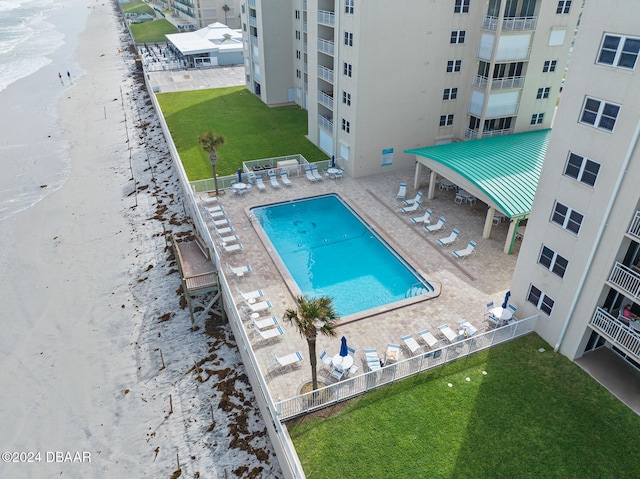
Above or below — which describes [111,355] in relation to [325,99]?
below

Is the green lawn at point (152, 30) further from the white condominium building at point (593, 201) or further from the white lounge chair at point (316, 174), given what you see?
the white condominium building at point (593, 201)

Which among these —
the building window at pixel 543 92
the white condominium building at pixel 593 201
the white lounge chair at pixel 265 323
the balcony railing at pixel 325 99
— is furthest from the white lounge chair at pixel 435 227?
the balcony railing at pixel 325 99

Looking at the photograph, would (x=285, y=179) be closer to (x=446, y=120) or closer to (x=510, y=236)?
(x=446, y=120)

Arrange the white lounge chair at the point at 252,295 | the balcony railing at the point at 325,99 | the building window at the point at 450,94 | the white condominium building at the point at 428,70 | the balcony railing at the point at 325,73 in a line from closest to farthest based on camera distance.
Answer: the white lounge chair at the point at 252,295
the white condominium building at the point at 428,70
the building window at the point at 450,94
the balcony railing at the point at 325,73
the balcony railing at the point at 325,99

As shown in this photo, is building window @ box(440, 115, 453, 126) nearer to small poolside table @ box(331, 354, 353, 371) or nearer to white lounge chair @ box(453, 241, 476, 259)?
white lounge chair @ box(453, 241, 476, 259)

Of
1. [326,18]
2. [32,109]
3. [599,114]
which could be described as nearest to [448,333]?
[599,114]

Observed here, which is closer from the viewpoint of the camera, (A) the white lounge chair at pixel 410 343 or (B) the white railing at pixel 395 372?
(B) the white railing at pixel 395 372
